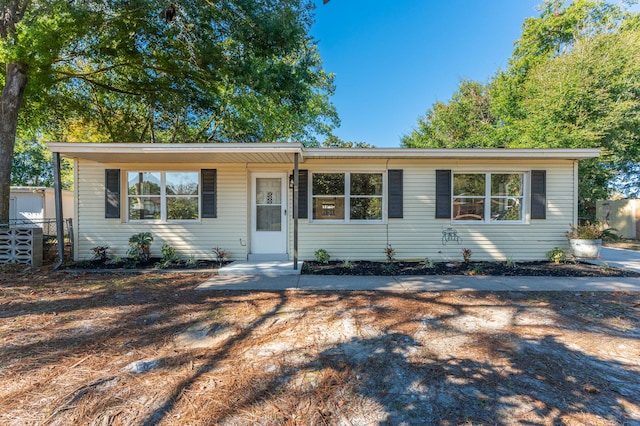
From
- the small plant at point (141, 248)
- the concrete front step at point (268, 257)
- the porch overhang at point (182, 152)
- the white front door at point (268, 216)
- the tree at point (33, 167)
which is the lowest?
the concrete front step at point (268, 257)

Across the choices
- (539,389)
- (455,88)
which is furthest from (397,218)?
(455,88)

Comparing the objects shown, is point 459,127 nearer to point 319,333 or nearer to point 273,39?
point 273,39

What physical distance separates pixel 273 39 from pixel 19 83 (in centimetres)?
614

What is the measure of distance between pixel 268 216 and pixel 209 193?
155 centimetres

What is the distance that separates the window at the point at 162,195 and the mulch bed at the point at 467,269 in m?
3.41

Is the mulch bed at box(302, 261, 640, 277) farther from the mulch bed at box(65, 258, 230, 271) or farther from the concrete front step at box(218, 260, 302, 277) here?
the mulch bed at box(65, 258, 230, 271)

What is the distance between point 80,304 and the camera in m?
4.09

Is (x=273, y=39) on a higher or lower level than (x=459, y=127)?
lower

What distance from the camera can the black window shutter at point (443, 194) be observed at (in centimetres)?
708

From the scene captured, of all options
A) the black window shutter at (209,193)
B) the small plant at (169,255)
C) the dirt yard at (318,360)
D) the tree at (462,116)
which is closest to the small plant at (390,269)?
the dirt yard at (318,360)

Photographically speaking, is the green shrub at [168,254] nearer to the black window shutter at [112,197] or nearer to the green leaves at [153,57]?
the black window shutter at [112,197]

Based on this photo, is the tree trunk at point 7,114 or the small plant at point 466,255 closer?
the tree trunk at point 7,114

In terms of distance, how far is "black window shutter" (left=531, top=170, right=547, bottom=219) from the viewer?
6984 mm

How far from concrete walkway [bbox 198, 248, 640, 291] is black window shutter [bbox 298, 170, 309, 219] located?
151 cm
